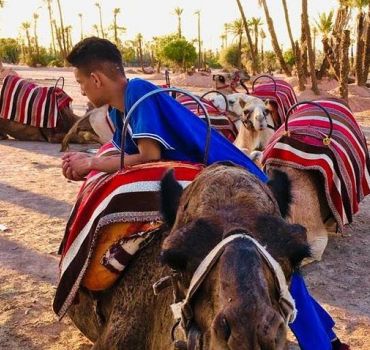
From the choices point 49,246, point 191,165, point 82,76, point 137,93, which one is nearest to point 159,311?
point 191,165

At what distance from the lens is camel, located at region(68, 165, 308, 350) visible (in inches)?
58.7

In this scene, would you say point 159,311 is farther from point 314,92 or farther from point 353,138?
point 314,92

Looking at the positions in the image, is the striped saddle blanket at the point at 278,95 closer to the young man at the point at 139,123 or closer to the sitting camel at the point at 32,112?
the sitting camel at the point at 32,112

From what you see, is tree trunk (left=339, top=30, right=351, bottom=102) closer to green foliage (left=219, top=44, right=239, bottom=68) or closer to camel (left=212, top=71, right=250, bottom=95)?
camel (left=212, top=71, right=250, bottom=95)

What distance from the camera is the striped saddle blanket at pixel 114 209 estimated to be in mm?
2811

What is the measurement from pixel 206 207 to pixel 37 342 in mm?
2515

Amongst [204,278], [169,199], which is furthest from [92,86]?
[204,278]

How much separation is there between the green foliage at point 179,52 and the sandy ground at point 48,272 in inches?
1638

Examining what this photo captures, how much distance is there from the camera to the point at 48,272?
16.8 feet

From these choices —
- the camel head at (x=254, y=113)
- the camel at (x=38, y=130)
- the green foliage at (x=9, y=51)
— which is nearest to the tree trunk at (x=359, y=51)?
the camel at (x=38, y=130)

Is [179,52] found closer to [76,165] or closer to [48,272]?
[48,272]

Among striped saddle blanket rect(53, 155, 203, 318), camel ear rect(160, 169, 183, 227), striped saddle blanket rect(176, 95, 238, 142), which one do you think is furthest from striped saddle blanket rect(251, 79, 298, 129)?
camel ear rect(160, 169, 183, 227)

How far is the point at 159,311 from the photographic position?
2.49 m

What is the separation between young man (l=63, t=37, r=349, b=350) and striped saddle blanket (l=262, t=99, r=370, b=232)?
2.62 metres
